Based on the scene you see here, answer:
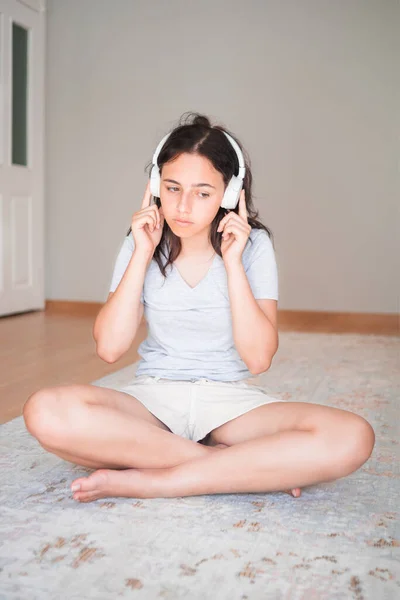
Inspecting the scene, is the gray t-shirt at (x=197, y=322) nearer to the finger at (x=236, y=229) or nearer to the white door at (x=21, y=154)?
the finger at (x=236, y=229)

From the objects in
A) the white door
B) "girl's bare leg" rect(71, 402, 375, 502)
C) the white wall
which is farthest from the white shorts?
the white wall

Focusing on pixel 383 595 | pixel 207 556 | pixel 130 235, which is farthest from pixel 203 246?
pixel 383 595

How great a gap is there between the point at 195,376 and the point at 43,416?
0.33m

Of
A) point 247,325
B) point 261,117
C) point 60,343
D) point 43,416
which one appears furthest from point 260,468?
point 261,117

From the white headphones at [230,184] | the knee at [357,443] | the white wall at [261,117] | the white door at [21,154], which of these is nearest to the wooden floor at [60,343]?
the white wall at [261,117]

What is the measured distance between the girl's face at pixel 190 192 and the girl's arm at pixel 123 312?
4.7 inches

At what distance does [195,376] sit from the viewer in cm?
155

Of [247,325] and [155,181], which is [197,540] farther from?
[155,181]

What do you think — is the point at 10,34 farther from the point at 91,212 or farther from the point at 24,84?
the point at 91,212

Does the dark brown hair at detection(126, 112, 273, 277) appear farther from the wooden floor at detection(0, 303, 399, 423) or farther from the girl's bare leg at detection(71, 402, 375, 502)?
the wooden floor at detection(0, 303, 399, 423)

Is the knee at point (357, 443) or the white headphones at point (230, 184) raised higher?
the white headphones at point (230, 184)

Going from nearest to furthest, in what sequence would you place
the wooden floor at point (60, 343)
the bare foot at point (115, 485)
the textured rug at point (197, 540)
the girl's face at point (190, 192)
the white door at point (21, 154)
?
1. the textured rug at point (197, 540)
2. the bare foot at point (115, 485)
3. the girl's face at point (190, 192)
4. the wooden floor at point (60, 343)
5. the white door at point (21, 154)

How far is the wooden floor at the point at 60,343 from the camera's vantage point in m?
2.66

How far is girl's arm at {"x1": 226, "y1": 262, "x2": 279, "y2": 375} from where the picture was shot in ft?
4.96
